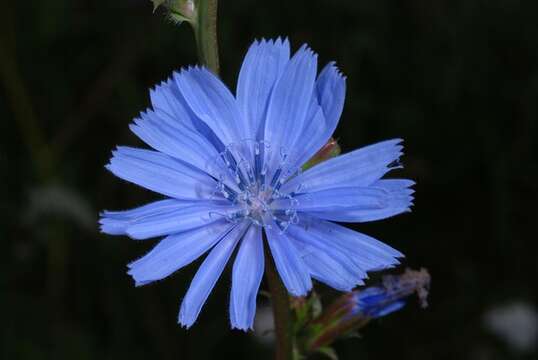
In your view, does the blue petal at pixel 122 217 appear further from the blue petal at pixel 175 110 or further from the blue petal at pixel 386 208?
the blue petal at pixel 386 208

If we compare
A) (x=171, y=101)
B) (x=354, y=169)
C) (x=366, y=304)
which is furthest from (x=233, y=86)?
(x=354, y=169)

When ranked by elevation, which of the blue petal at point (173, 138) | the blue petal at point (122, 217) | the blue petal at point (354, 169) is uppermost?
the blue petal at point (173, 138)

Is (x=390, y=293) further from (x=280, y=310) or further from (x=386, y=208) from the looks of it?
(x=386, y=208)

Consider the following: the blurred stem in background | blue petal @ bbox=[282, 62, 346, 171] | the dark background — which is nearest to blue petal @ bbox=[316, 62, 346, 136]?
blue petal @ bbox=[282, 62, 346, 171]

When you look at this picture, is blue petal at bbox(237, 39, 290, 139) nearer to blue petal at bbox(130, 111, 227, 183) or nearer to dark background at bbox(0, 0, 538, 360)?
blue petal at bbox(130, 111, 227, 183)

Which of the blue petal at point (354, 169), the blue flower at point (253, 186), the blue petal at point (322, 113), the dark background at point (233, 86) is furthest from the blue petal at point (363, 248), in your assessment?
the dark background at point (233, 86)

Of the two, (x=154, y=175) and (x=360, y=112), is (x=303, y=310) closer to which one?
(x=154, y=175)

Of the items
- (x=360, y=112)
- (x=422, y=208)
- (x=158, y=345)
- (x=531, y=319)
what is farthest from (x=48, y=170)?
→ (x=531, y=319)
